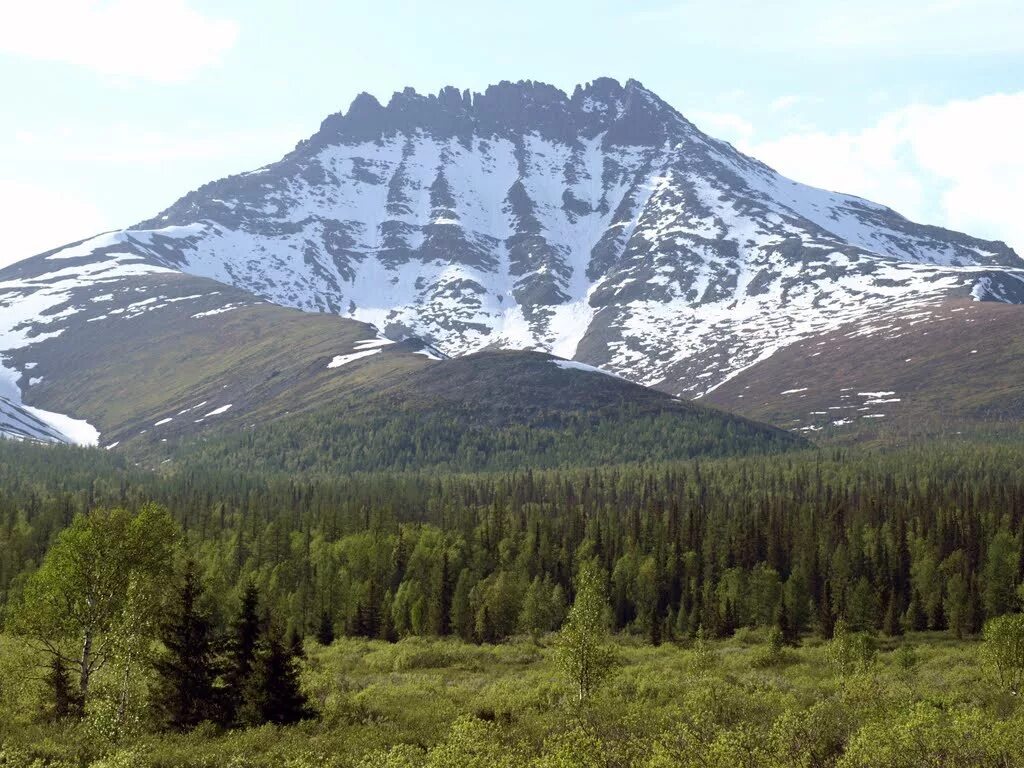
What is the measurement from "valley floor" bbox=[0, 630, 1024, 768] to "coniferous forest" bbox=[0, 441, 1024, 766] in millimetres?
291

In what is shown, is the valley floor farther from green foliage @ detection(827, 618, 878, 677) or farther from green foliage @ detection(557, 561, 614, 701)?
green foliage @ detection(557, 561, 614, 701)

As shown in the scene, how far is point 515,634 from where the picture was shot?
136 m

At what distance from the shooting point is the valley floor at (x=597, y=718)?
51.6 metres

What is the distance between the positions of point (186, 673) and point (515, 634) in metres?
77.0

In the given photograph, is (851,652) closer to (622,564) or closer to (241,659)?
(241,659)

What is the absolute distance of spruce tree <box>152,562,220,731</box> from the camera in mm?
62750

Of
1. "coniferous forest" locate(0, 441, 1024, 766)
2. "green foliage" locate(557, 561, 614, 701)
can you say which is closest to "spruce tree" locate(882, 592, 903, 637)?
"coniferous forest" locate(0, 441, 1024, 766)

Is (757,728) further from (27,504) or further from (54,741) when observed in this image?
(27,504)

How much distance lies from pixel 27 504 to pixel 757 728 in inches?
6477

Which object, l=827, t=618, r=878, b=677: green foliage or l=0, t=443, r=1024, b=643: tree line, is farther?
l=0, t=443, r=1024, b=643: tree line

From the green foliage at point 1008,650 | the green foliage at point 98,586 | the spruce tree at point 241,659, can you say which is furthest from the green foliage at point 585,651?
the green foliage at point 1008,650

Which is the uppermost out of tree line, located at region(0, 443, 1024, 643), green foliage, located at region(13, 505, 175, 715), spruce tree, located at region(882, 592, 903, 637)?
green foliage, located at region(13, 505, 175, 715)

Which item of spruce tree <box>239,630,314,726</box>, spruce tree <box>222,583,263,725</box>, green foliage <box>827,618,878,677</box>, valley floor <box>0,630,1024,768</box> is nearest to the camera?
valley floor <box>0,630,1024,768</box>

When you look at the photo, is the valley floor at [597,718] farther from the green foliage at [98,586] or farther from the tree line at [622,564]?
the tree line at [622,564]
